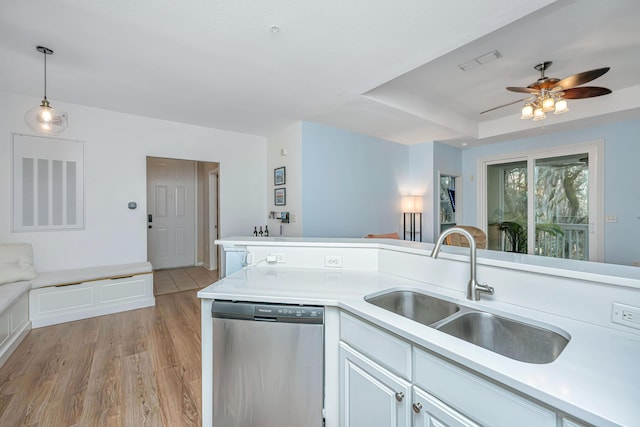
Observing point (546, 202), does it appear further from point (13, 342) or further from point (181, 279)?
point (13, 342)

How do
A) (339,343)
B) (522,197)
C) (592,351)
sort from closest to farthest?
1. (592,351)
2. (339,343)
3. (522,197)

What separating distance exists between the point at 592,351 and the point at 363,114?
10.3 ft

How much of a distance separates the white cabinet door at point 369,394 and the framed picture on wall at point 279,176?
3.17 m

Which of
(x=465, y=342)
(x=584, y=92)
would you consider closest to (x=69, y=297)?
(x=465, y=342)

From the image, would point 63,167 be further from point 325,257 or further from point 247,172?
point 325,257

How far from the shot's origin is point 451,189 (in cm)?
553

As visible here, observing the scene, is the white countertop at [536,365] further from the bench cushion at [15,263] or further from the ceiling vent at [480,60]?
the bench cushion at [15,263]

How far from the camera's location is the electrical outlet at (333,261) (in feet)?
6.25

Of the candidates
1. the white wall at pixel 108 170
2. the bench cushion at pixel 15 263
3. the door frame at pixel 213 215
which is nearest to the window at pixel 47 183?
the white wall at pixel 108 170

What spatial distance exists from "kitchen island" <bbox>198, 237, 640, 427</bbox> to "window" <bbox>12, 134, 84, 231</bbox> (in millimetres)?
2974

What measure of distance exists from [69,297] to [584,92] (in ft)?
18.4

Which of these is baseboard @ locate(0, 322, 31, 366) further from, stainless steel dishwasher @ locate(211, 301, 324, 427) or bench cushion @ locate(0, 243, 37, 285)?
stainless steel dishwasher @ locate(211, 301, 324, 427)

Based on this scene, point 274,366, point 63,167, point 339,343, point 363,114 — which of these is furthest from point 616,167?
point 63,167

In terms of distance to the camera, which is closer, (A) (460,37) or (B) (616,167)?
(A) (460,37)
